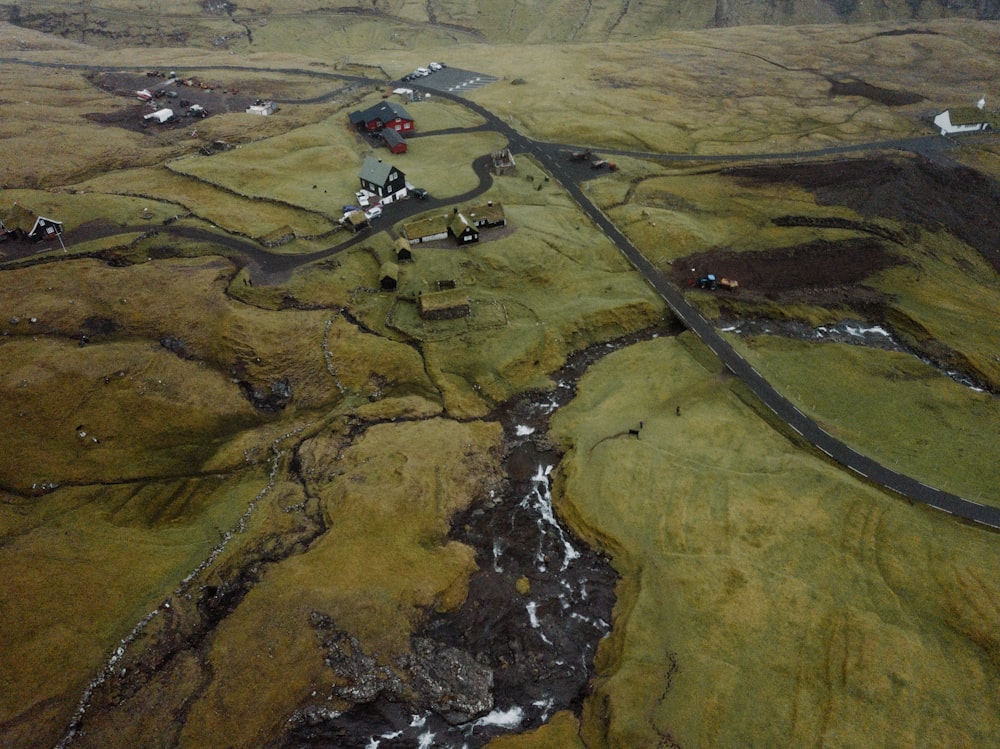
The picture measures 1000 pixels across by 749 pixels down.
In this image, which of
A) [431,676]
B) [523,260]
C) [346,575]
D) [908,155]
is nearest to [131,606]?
[346,575]

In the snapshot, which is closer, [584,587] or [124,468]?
[584,587]

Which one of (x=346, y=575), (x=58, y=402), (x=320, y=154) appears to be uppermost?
(x=320, y=154)

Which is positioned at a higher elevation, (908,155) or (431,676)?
(908,155)

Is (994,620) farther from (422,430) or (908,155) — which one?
(908,155)

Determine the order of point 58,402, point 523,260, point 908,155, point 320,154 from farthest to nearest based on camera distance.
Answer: point 908,155, point 320,154, point 523,260, point 58,402

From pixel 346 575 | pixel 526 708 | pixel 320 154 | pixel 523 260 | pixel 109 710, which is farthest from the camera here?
pixel 320 154

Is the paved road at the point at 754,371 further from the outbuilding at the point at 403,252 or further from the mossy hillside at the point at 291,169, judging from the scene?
the mossy hillside at the point at 291,169
